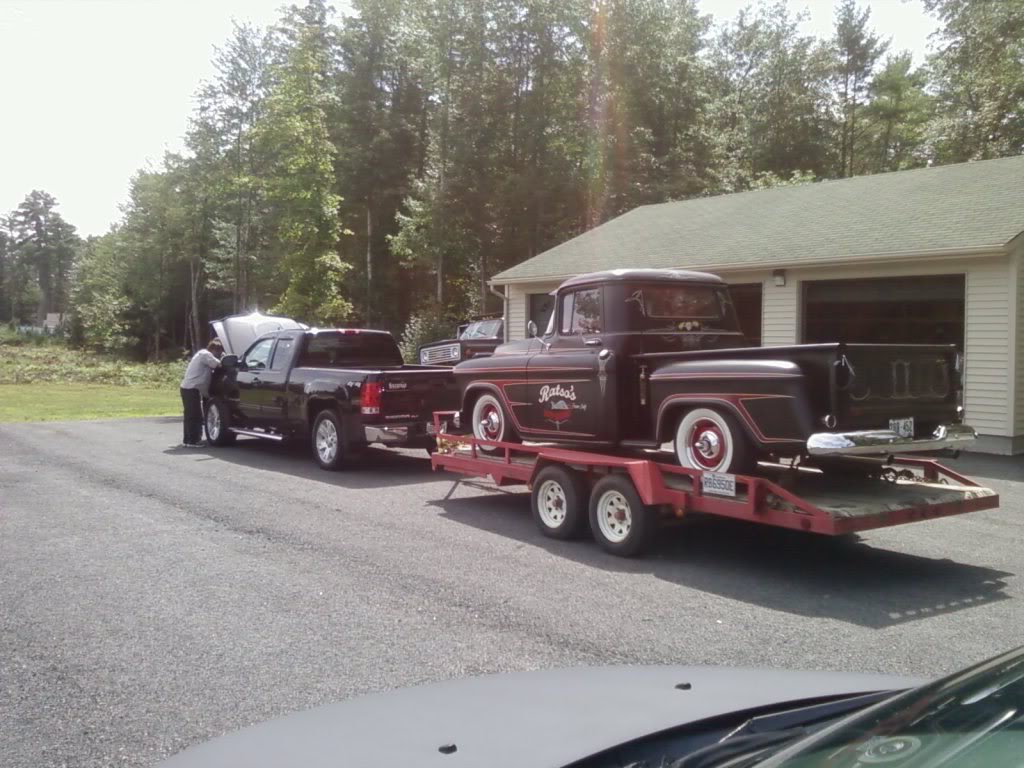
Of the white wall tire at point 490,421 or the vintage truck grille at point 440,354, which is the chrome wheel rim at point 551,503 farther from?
the vintage truck grille at point 440,354

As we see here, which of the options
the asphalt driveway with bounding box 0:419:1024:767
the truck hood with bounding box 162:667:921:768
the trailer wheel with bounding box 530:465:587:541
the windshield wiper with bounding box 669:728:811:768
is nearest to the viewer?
the windshield wiper with bounding box 669:728:811:768

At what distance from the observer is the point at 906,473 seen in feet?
26.4

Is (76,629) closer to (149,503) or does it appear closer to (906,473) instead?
(149,503)

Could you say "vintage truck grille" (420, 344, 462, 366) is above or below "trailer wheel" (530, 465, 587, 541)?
above

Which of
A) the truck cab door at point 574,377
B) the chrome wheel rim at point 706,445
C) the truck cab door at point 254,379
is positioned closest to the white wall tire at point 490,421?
the truck cab door at point 574,377

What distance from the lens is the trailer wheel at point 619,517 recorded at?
7.52 m

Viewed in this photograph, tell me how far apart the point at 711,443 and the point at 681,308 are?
193 centimetres

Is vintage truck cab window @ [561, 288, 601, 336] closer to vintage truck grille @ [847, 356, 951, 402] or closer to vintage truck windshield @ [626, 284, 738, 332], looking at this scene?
vintage truck windshield @ [626, 284, 738, 332]

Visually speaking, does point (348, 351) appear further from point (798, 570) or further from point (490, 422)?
point (798, 570)

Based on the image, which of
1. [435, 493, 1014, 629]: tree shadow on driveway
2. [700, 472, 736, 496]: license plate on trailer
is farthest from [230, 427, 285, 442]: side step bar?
[700, 472, 736, 496]: license plate on trailer

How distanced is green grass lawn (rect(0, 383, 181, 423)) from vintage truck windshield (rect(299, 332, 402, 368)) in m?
9.52

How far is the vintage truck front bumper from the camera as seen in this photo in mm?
6484

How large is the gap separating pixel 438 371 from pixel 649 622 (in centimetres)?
742

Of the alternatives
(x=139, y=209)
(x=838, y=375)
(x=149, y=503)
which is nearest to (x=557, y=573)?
(x=838, y=375)
